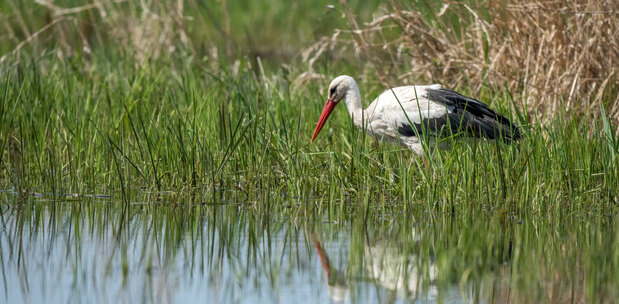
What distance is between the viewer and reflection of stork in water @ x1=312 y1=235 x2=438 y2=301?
136 inches

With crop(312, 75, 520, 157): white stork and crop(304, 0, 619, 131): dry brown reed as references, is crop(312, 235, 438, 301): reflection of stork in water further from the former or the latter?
crop(304, 0, 619, 131): dry brown reed

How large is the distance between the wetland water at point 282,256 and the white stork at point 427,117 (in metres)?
1.21

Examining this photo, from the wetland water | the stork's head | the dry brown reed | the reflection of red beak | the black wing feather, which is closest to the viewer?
the wetland water

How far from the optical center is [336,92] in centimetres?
662

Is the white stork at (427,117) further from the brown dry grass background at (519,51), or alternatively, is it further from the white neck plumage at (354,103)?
the brown dry grass background at (519,51)

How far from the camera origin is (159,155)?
551 centimetres

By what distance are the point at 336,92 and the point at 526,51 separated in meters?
1.48

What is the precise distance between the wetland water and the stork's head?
1.64 meters

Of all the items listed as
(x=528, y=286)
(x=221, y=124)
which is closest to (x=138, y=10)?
(x=221, y=124)

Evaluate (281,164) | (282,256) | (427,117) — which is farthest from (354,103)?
(282,256)

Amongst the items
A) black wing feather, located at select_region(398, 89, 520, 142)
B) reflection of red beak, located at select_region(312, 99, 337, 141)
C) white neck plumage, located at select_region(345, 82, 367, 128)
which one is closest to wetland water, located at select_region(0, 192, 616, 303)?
black wing feather, located at select_region(398, 89, 520, 142)

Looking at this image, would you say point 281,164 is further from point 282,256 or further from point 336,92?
point 282,256

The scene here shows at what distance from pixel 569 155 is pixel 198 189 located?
2.18 metres

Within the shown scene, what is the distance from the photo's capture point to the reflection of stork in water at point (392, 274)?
3.46 m
